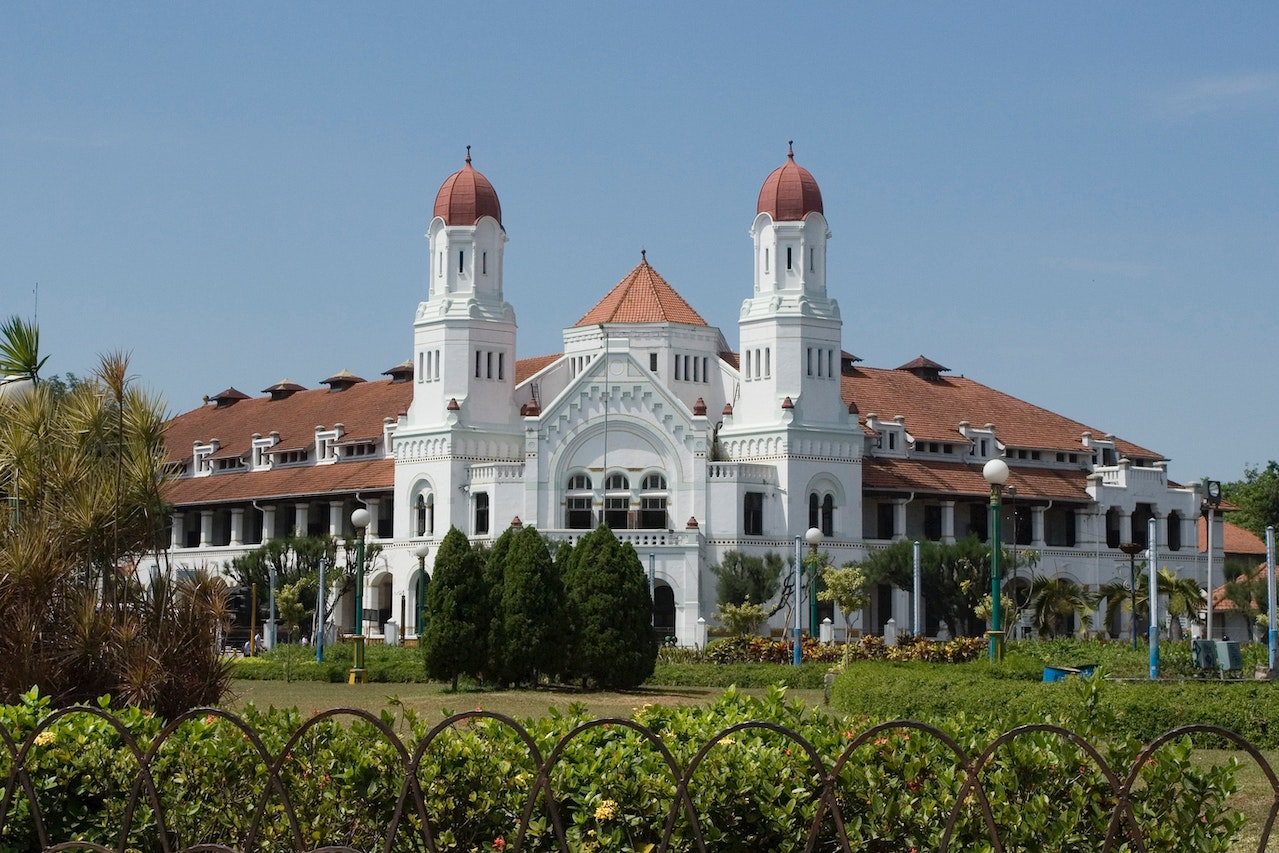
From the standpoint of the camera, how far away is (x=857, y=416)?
69.0m

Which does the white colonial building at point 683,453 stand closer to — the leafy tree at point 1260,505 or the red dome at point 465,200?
the red dome at point 465,200

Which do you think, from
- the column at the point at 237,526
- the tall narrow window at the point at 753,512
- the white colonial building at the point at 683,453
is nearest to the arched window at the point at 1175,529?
the white colonial building at the point at 683,453

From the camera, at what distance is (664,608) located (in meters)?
64.6

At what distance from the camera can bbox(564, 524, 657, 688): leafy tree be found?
1362 inches

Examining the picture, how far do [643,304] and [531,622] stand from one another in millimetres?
38346

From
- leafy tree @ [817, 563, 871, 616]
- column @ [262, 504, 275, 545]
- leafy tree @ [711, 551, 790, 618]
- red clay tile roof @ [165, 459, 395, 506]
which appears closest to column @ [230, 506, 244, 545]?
red clay tile roof @ [165, 459, 395, 506]

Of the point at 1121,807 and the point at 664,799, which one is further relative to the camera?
the point at 664,799

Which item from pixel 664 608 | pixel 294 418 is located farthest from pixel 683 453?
pixel 294 418

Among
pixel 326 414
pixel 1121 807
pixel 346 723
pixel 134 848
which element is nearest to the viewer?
pixel 1121 807

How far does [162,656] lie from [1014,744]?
10.3 metres

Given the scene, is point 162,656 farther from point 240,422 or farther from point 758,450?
point 240,422

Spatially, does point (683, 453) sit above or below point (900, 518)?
above

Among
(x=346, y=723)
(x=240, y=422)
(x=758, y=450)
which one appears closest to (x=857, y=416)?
(x=758, y=450)

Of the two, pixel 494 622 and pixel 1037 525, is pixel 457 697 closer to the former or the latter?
pixel 494 622
